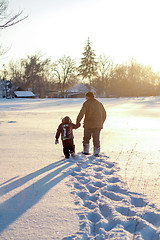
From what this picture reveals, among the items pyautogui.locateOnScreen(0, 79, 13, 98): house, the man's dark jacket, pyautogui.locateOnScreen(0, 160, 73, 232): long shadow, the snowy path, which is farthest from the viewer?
pyautogui.locateOnScreen(0, 79, 13, 98): house

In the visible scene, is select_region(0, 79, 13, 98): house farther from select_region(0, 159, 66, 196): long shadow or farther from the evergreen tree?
select_region(0, 159, 66, 196): long shadow

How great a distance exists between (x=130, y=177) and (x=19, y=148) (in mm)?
3522

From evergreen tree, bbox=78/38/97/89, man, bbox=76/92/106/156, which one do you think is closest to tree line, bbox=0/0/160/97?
evergreen tree, bbox=78/38/97/89

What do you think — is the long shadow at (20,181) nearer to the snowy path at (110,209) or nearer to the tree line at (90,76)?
the snowy path at (110,209)

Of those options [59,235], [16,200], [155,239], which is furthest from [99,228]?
[16,200]

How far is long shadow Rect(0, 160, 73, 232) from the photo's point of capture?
2596 millimetres

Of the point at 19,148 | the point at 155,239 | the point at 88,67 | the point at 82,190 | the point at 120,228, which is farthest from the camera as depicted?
the point at 88,67

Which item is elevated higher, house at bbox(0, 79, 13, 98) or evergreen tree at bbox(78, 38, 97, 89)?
evergreen tree at bbox(78, 38, 97, 89)

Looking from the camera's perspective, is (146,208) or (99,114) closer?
(146,208)

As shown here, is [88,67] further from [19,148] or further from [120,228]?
[120,228]

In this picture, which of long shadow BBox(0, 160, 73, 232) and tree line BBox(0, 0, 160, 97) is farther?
tree line BBox(0, 0, 160, 97)

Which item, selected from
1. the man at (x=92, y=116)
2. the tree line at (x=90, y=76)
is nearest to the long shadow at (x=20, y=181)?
the man at (x=92, y=116)

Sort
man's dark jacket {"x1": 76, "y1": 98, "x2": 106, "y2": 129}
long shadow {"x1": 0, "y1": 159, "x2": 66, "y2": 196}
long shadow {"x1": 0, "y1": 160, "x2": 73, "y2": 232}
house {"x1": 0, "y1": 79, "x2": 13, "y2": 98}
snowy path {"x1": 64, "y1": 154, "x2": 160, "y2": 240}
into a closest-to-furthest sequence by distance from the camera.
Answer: snowy path {"x1": 64, "y1": 154, "x2": 160, "y2": 240}, long shadow {"x1": 0, "y1": 160, "x2": 73, "y2": 232}, long shadow {"x1": 0, "y1": 159, "x2": 66, "y2": 196}, man's dark jacket {"x1": 76, "y1": 98, "x2": 106, "y2": 129}, house {"x1": 0, "y1": 79, "x2": 13, "y2": 98}

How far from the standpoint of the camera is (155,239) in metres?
2.18
